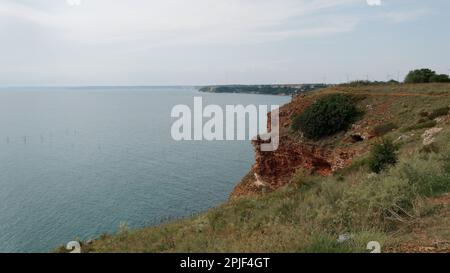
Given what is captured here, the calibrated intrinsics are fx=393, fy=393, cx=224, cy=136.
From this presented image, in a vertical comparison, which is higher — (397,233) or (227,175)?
(397,233)

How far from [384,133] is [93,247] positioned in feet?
72.4

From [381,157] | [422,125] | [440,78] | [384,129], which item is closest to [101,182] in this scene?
[384,129]

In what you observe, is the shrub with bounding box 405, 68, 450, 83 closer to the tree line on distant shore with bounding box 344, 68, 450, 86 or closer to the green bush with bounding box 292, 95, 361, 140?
the tree line on distant shore with bounding box 344, 68, 450, 86

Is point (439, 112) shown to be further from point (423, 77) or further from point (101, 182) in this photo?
point (101, 182)

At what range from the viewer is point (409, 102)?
30750 millimetres

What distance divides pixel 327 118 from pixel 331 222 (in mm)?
24116

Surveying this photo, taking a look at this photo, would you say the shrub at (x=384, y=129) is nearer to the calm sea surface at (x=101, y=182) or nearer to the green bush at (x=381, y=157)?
the green bush at (x=381, y=157)

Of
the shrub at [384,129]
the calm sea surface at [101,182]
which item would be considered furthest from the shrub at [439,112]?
the calm sea surface at [101,182]

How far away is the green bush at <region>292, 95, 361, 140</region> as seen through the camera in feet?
102

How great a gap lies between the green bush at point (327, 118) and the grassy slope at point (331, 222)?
17156mm

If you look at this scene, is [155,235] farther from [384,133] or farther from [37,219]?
[37,219]

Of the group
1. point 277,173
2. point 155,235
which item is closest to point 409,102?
point 277,173

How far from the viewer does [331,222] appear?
802 centimetres

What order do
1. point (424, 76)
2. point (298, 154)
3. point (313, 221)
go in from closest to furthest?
point (313, 221) → point (298, 154) → point (424, 76)
